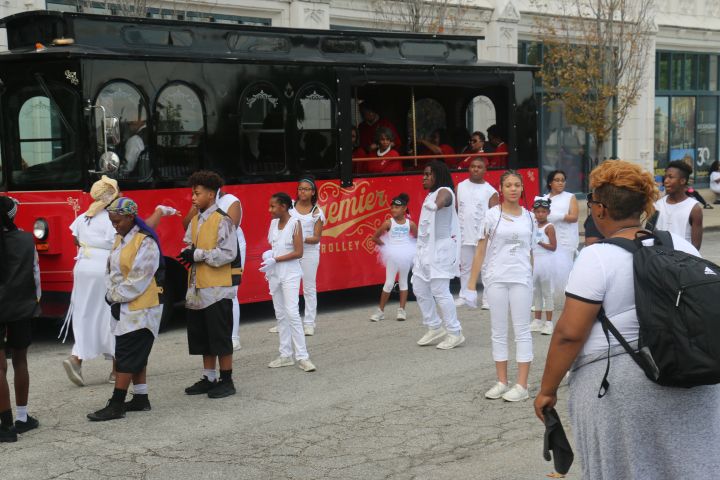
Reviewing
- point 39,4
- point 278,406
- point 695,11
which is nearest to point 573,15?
point 695,11

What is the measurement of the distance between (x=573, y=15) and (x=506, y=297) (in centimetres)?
2002

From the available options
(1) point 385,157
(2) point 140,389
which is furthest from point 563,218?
(2) point 140,389

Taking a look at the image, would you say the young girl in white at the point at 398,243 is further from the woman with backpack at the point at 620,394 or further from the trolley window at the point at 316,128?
the woman with backpack at the point at 620,394

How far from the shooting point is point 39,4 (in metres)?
16.5

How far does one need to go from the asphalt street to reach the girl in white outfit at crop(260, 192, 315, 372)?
0.24m

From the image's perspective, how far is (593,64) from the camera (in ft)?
77.4

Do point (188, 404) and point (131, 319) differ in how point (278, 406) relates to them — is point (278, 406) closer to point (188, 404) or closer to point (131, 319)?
point (188, 404)

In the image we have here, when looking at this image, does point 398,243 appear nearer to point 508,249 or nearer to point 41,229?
point 508,249

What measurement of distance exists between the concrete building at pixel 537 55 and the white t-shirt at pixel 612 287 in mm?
13268

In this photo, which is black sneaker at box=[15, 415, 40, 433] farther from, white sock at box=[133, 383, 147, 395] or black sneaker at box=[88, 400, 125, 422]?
white sock at box=[133, 383, 147, 395]

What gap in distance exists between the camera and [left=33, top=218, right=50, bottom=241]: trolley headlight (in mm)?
10141

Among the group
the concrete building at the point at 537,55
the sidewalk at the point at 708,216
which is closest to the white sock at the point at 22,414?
the concrete building at the point at 537,55

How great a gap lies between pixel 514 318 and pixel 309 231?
3.03 m

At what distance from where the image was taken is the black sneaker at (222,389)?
8062 mm
